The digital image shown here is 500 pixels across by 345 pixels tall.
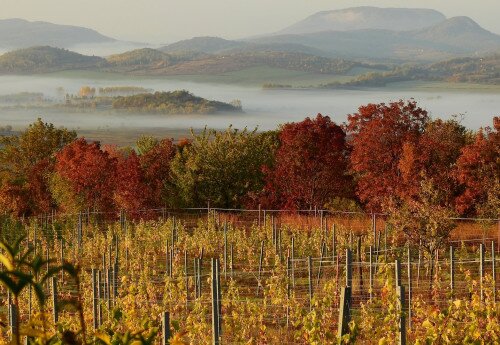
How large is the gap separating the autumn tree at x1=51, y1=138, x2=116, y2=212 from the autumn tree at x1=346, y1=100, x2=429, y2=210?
10.7m

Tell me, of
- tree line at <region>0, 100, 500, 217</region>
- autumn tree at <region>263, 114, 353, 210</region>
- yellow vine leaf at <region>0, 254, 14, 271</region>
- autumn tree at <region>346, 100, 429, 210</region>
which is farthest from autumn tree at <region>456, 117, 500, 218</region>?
yellow vine leaf at <region>0, 254, 14, 271</region>

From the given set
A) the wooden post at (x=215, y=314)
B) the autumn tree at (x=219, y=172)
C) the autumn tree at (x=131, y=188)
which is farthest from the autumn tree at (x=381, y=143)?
the wooden post at (x=215, y=314)

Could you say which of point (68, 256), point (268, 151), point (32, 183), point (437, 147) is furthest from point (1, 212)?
point (437, 147)

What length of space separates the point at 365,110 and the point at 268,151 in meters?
10.3

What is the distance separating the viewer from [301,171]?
116ft

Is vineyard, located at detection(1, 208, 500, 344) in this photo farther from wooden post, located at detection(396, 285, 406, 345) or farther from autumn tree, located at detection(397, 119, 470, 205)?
autumn tree, located at detection(397, 119, 470, 205)

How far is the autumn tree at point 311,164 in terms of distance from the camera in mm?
35156

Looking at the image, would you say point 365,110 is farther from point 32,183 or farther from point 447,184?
point 32,183

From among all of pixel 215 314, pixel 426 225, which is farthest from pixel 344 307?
pixel 426 225

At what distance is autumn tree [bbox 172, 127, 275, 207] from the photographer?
38.2m

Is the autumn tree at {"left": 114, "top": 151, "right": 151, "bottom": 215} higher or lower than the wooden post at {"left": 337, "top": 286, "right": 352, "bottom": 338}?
lower

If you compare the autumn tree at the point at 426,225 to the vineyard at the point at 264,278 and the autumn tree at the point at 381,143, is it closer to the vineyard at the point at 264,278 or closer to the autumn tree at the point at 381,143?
the vineyard at the point at 264,278

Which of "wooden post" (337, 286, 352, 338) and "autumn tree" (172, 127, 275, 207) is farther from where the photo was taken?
"autumn tree" (172, 127, 275, 207)

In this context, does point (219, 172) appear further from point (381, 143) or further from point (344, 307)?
point (344, 307)
